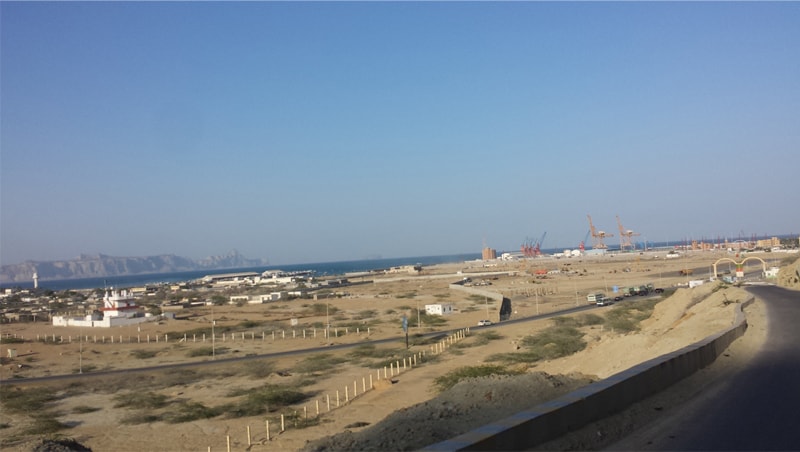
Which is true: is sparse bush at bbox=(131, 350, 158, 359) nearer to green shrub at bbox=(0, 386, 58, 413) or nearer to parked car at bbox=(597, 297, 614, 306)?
green shrub at bbox=(0, 386, 58, 413)

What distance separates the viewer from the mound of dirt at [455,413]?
1151 cm

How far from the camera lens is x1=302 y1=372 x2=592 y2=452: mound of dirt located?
1151 centimetres

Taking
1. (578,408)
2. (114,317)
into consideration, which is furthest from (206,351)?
(578,408)

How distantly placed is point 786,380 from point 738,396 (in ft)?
7.59

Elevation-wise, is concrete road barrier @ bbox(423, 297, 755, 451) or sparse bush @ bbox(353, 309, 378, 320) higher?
concrete road barrier @ bbox(423, 297, 755, 451)

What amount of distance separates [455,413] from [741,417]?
5.52 metres

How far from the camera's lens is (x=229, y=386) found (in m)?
39.9

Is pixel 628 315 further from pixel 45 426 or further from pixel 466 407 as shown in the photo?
pixel 466 407

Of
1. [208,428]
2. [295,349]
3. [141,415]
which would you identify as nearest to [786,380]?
[208,428]

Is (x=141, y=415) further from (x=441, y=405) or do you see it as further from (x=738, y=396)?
(x=738, y=396)

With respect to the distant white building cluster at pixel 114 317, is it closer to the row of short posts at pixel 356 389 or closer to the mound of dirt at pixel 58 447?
the row of short posts at pixel 356 389

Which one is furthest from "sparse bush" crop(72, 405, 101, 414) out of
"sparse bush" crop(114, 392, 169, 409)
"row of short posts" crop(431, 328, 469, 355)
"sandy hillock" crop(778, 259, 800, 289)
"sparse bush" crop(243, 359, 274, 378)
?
"sandy hillock" crop(778, 259, 800, 289)

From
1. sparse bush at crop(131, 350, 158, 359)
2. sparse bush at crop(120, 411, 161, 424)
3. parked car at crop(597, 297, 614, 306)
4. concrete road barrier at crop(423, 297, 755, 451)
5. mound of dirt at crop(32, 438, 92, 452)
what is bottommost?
sparse bush at crop(131, 350, 158, 359)

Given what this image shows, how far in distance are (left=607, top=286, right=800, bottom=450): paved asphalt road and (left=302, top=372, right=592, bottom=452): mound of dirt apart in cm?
372
